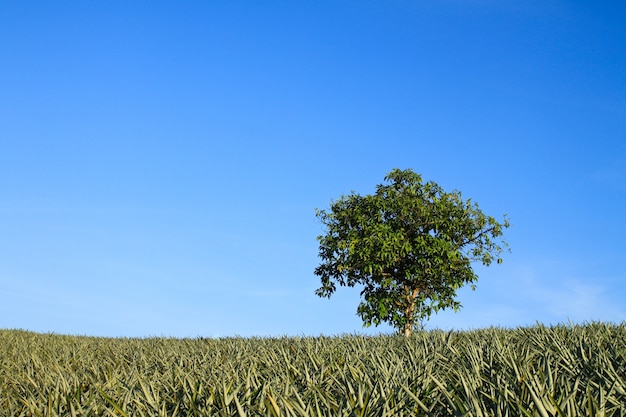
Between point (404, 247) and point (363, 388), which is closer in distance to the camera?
point (363, 388)

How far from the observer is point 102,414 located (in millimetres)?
4109

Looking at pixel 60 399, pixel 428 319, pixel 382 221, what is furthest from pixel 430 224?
pixel 60 399

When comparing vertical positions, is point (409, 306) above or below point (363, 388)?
above

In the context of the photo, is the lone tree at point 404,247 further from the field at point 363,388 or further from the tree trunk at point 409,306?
the field at point 363,388

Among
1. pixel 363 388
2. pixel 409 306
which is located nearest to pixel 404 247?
pixel 409 306

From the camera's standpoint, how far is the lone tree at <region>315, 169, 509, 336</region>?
2409 cm

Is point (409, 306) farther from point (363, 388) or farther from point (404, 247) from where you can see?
point (363, 388)

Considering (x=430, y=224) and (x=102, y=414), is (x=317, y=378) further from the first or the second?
(x=430, y=224)

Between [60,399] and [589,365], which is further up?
[589,365]

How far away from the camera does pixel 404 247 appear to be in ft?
77.5

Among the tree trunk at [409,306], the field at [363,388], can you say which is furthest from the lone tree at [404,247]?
the field at [363,388]

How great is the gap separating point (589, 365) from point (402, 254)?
750 inches

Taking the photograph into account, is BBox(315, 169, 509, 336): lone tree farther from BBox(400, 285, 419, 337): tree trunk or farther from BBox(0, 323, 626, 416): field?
BBox(0, 323, 626, 416): field

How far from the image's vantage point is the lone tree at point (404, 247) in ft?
79.0
